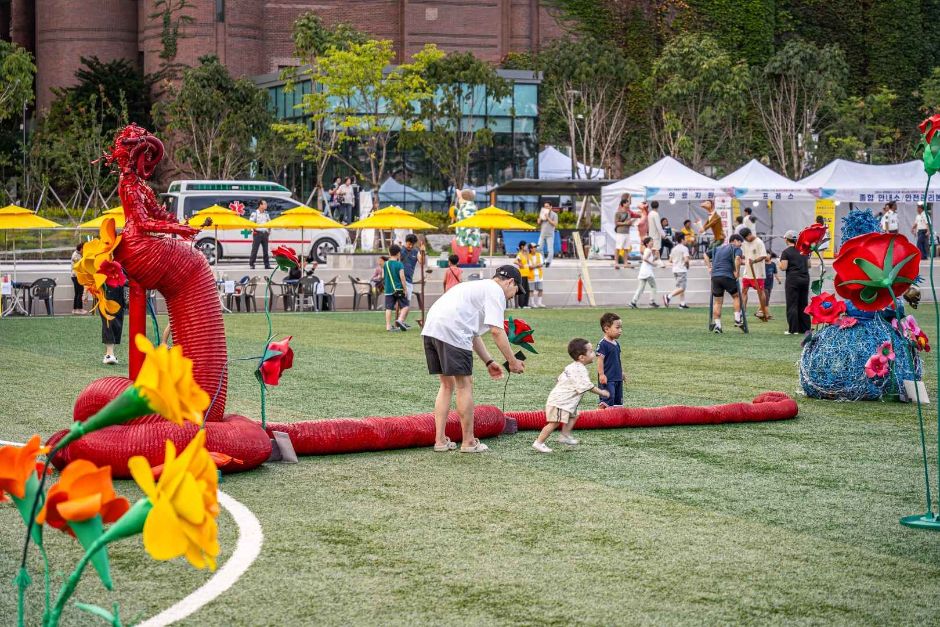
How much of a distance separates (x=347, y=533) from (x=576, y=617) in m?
1.90

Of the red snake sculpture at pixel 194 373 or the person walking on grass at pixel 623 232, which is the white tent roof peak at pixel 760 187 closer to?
the person walking on grass at pixel 623 232

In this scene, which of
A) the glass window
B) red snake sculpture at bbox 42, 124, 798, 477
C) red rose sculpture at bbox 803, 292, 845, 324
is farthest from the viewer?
the glass window

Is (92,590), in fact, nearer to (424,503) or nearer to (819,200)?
(424,503)

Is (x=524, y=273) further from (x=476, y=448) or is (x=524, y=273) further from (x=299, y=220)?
(x=476, y=448)

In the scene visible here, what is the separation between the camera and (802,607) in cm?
555

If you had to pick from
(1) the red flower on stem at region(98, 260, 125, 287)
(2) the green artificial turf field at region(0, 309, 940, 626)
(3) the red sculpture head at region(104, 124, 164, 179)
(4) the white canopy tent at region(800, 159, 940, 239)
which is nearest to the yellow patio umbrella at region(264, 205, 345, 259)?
(2) the green artificial turf field at region(0, 309, 940, 626)

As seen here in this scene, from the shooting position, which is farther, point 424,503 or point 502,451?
point 502,451

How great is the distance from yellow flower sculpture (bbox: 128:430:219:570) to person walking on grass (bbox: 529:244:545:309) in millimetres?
26478

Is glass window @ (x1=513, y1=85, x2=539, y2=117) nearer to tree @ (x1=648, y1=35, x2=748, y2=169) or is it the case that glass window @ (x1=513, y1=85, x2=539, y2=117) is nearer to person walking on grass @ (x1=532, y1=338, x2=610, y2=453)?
tree @ (x1=648, y1=35, x2=748, y2=169)

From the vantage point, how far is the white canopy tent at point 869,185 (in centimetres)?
3747

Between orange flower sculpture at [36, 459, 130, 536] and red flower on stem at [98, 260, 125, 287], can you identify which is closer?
orange flower sculpture at [36, 459, 130, 536]

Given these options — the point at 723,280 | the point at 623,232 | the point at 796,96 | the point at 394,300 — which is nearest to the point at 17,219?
the point at 394,300

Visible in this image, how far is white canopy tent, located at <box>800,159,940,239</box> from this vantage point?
123ft

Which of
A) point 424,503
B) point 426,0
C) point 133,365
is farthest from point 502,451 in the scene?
point 426,0
